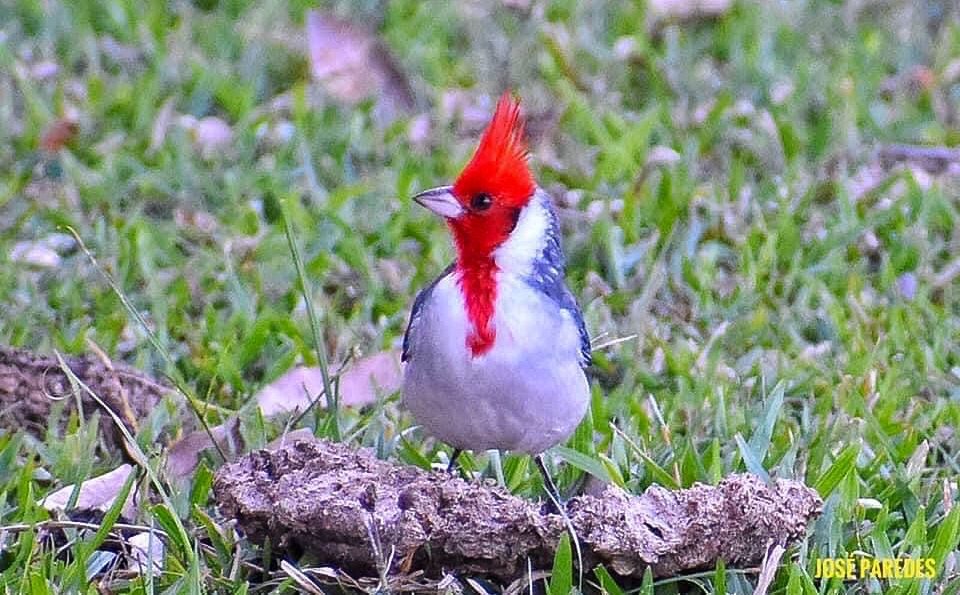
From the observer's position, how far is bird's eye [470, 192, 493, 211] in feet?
11.9

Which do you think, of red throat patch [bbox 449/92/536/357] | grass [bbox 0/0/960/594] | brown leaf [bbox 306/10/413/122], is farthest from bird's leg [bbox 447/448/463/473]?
brown leaf [bbox 306/10/413/122]

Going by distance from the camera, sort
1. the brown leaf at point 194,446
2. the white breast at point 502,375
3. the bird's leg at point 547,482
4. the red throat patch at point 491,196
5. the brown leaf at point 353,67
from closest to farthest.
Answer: the white breast at point 502,375 → the red throat patch at point 491,196 → the bird's leg at point 547,482 → the brown leaf at point 194,446 → the brown leaf at point 353,67

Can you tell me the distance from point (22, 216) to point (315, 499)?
2551mm

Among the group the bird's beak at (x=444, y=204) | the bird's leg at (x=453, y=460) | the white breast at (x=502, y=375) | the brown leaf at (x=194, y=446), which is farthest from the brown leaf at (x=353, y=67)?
the white breast at (x=502, y=375)

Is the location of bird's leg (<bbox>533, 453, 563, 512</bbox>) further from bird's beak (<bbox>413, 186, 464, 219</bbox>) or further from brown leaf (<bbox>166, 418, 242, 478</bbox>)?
brown leaf (<bbox>166, 418, 242, 478</bbox>)

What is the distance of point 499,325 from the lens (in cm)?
348

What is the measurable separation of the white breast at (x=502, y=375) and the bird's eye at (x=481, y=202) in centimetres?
16

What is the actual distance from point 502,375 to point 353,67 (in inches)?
128

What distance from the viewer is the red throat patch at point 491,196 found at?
3598mm

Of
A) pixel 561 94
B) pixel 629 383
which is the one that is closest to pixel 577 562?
pixel 629 383

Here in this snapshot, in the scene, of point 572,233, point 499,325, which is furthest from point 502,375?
point 572,233

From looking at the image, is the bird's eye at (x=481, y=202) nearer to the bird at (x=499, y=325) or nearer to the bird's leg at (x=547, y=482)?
the bird at (x=499, y=325)

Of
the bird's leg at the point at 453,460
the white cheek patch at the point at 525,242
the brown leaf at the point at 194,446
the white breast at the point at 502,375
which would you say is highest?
the white cheek patch at the point at 525,242

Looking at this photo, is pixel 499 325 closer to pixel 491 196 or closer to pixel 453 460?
pixel 491 196
